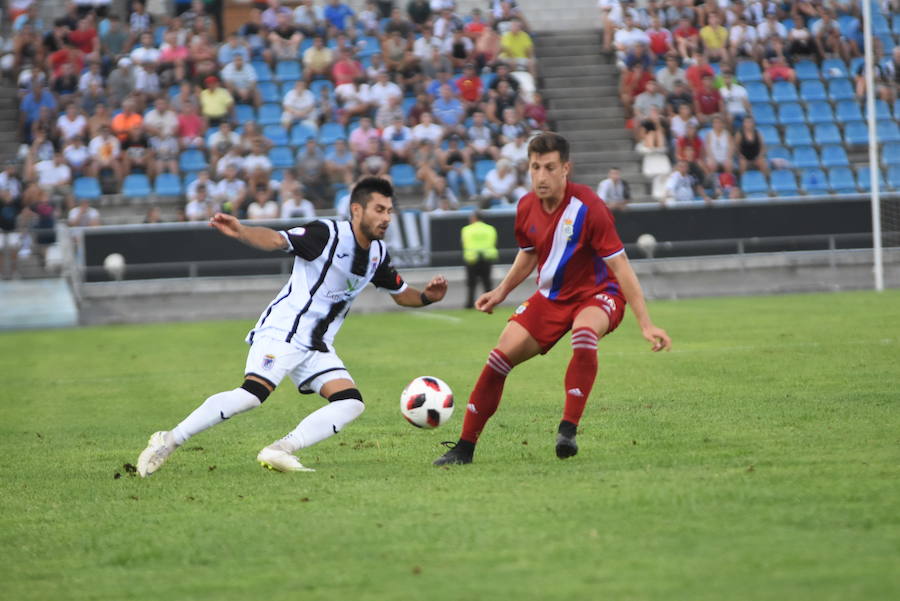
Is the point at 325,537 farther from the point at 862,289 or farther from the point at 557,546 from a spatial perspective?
the point at 862,289

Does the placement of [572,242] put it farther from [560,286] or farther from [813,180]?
[813,180]

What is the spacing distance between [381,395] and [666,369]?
299cm

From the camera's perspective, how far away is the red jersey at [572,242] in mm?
7793

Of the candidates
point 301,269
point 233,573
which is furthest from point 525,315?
point 233,573

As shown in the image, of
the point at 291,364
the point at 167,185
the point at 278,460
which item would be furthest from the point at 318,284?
the point at 167,185

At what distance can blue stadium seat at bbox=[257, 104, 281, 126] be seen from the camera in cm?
2894

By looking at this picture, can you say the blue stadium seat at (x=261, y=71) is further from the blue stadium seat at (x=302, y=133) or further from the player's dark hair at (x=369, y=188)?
the player's dark hair at (x=369, y=188)

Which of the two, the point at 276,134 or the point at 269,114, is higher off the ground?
the point at 269,114

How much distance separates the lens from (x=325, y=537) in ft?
19.5

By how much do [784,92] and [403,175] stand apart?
369 inches

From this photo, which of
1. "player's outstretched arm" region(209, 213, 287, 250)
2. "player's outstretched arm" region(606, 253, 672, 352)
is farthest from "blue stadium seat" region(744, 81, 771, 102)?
"player's outstretched arm" region(209, 213, 287, 250)

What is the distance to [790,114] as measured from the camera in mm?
30469

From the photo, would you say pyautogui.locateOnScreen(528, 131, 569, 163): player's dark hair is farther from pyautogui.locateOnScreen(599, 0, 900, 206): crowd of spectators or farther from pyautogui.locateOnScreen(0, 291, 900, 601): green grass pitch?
pyautogui.locateOnScreen(599, 0, 900, 206): crowd of spectators

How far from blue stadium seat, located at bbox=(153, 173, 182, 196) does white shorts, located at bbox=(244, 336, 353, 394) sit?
65.1ft
